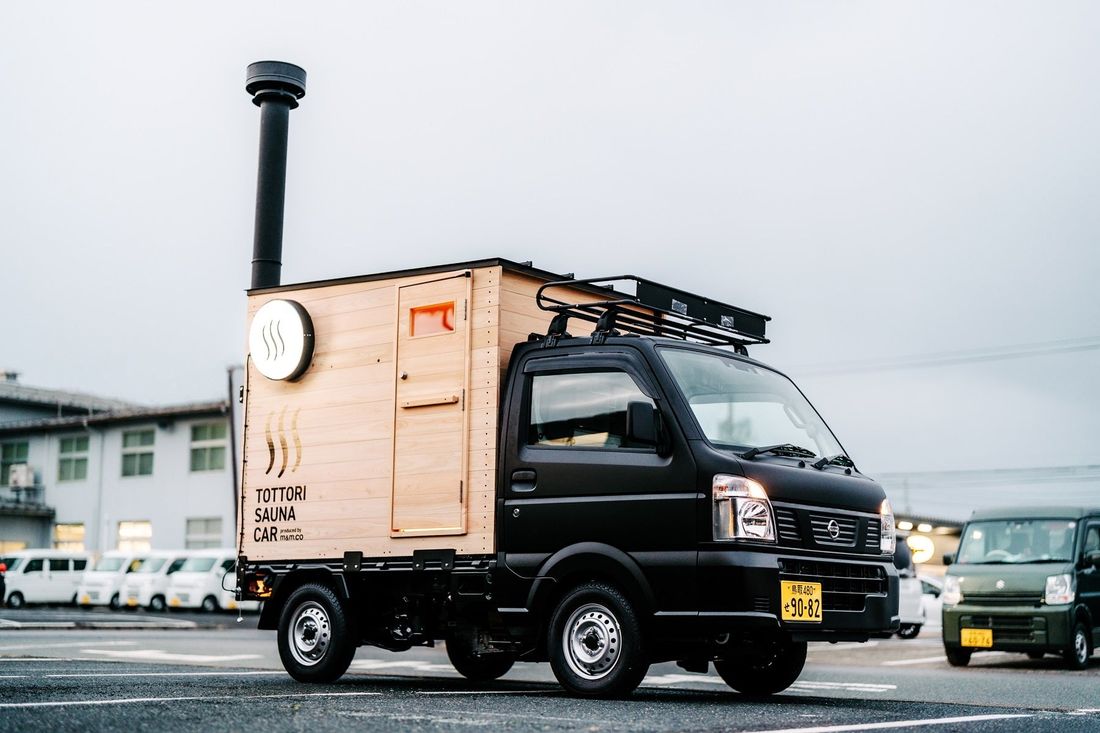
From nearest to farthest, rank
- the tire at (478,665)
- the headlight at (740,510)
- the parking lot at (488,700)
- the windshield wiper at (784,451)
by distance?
the parking lot at (488,700), the headlight at (740,510), the windshield wiper at (784,451), the tire at (478,665)

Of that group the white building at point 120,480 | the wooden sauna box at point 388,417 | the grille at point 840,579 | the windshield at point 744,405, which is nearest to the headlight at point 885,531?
the grille at point 840,579

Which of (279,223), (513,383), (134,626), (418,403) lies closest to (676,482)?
(513,383)

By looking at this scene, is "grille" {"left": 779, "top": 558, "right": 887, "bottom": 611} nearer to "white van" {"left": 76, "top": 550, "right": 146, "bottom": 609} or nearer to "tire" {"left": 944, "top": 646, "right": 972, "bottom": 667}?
"tire" {"left": 944, "top": 646, "right": 972, "bottom": 667}

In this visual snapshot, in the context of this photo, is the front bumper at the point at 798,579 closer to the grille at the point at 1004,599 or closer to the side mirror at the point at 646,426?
the side mirror at the point at 646,426

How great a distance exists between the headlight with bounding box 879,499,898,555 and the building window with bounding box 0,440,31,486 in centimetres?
5116

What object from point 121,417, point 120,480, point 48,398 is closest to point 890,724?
point 121,417

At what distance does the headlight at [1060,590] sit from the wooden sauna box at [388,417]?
858 centimetres

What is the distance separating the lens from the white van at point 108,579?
125 ft

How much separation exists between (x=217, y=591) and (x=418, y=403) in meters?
28.2

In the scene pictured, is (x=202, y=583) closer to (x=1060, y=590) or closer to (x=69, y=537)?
(x=69, y=537)

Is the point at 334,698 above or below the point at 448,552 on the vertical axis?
below

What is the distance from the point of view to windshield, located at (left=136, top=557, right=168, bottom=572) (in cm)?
3750

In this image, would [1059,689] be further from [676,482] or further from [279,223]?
[279,223]

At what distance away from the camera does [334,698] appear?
8.07 meters
